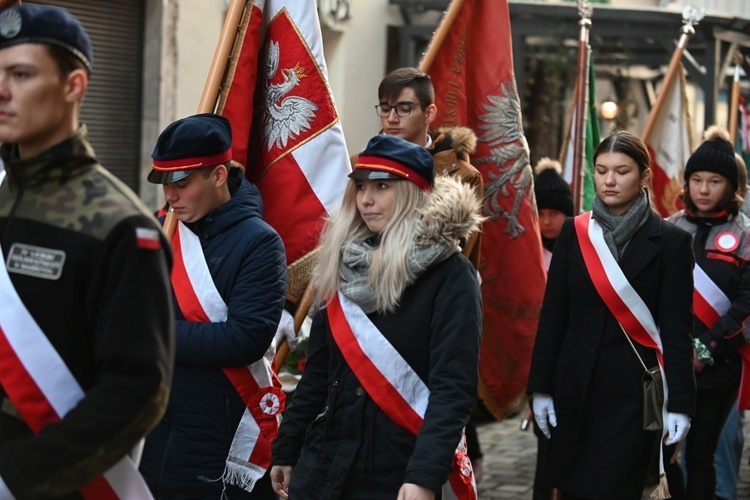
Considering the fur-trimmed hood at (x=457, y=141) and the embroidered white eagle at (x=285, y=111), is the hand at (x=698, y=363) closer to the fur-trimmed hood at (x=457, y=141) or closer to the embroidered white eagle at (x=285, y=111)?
the fur-trimmed hood at (x=457, y=141)

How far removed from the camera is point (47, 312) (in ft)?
8.76

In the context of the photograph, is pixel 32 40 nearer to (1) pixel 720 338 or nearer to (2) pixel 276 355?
(2) pixel 276 355

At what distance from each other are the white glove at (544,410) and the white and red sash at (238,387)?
1.42 meters

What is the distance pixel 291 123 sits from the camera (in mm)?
5625

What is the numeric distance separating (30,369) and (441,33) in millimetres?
4729

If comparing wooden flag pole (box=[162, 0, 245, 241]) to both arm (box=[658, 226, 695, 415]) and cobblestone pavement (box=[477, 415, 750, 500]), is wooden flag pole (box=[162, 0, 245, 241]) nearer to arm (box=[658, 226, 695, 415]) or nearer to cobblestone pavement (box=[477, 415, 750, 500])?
arm (box=[658, 226, 695, 415])

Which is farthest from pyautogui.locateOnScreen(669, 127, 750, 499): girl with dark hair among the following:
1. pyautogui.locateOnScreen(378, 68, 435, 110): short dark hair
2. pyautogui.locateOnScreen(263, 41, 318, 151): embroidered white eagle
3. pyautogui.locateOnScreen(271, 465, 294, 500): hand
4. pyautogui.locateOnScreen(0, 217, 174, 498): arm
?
pyautogui.locateOnScreen(0, 217, 174, 498): arm

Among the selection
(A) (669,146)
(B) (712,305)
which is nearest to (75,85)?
(B) (712,305)

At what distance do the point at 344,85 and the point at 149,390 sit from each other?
41.3 ft

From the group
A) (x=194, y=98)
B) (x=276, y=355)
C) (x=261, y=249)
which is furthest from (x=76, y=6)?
(x=261, y=249)

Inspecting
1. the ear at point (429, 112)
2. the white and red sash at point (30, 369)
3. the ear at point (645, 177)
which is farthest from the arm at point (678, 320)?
the white and red sash at point (30, 369)

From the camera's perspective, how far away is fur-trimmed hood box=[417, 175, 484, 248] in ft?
12.9

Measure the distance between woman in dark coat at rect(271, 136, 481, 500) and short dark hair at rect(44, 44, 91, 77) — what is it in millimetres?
1430

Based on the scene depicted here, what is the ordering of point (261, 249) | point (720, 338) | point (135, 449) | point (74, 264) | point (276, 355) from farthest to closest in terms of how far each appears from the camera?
point (720, 338) < point (276, 355) < point (261, 249) < point (135, 449) < point (74, 264)
